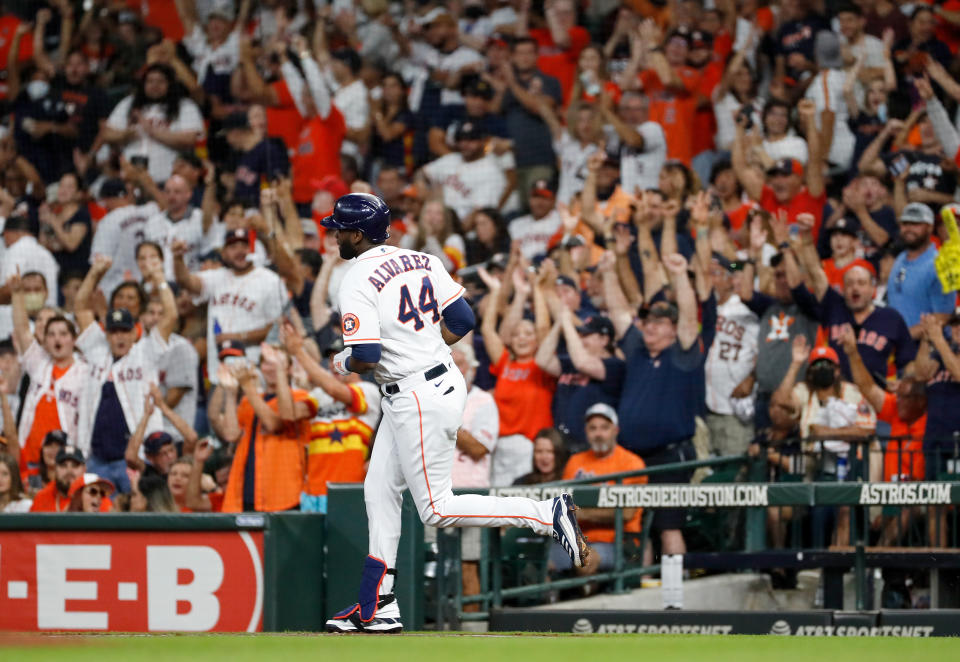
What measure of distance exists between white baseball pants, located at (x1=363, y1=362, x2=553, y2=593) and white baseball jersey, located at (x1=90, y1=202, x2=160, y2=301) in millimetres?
6850

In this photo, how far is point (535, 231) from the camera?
11523mm

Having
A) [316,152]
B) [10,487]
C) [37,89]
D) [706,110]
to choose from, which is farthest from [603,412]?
[37,89]

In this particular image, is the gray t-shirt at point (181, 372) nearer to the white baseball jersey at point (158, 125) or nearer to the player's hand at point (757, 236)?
the white baseball jersey at point (158, 125)

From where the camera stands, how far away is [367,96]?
13.0m

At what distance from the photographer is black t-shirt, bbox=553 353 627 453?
30.3ft

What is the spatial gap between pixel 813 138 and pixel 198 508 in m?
5.11

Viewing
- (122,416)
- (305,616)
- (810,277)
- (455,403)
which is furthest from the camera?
(122,416)

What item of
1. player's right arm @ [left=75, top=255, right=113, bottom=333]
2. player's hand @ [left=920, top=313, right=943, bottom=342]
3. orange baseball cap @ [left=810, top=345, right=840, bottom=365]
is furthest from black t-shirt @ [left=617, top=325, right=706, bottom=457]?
player's right arm @ [left=75, top=255, right=113, bottom=333]

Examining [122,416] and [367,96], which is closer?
[122,416]

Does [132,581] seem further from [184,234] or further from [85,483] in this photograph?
[184,234]

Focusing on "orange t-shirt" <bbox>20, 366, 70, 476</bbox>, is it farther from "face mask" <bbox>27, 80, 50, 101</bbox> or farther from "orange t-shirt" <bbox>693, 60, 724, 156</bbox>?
"orange t-shirt" <bbox>693, 60, 724, 156</bbox>

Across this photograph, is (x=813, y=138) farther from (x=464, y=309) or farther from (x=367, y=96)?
(x=464, y=309)

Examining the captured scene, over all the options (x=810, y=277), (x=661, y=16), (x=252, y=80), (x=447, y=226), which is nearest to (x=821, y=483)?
(x=810, y=277)

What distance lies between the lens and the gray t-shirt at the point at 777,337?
356 inches
